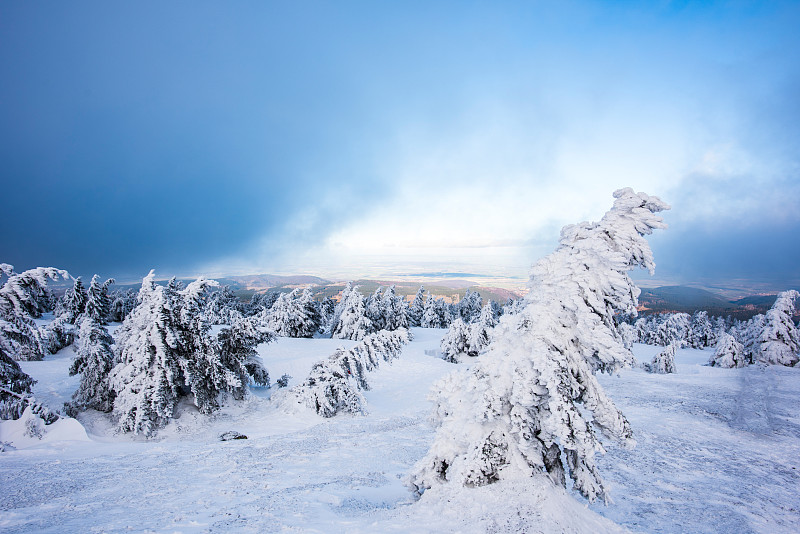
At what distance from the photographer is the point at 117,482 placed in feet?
22.1

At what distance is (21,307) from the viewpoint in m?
10.2

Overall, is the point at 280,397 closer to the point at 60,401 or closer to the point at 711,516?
the point at 60,401

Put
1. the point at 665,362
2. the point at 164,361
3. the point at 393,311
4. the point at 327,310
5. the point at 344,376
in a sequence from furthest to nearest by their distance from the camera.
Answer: the point at 327,310 < the point at 393,311 < the point at 665,362 < the point at 344,376 < the point at 164,361

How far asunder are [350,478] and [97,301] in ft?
156

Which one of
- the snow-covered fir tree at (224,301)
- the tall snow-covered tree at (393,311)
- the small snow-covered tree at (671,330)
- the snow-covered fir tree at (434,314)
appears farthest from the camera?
the snow-covered fir tree at (434,314)

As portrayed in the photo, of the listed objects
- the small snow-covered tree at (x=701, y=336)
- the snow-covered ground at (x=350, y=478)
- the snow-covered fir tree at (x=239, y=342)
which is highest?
the snow-covered fir tree at (x=239, y=342)

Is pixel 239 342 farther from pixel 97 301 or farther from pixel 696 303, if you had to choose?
pixel 696 303

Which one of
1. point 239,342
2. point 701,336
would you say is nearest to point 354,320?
point 239,342

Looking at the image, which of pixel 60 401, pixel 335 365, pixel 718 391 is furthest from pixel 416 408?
pixel 718 391

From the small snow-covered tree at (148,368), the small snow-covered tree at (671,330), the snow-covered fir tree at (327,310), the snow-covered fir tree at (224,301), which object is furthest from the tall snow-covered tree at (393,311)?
the small snow-covered tree at (671,330)

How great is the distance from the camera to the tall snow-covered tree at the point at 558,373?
5.59 metres

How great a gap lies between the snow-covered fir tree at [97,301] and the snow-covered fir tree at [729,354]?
63705 millimetres

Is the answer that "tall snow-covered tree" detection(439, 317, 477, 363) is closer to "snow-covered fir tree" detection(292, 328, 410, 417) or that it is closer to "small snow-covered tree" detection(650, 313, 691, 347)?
"snow-covered fir tree" detection(292, 328, 410, 417)

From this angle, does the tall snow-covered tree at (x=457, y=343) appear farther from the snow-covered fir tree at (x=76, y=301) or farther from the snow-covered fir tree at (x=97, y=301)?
the snow-covered fir tree at (x=76, y=301)
